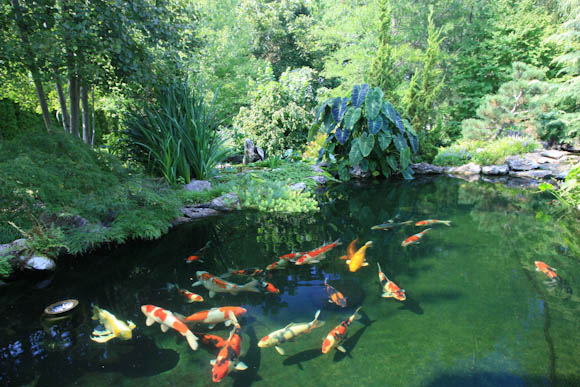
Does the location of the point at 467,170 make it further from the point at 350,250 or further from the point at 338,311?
the point at 338,311

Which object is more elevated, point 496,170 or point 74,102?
point 74,102

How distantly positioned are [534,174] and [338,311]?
7521mm

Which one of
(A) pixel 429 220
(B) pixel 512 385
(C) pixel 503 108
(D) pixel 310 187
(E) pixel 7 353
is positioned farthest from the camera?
(C) pixel 503 108

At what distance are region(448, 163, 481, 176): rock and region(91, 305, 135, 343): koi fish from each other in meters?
7.97

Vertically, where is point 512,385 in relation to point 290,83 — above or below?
below

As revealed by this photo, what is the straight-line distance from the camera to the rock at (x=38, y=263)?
233 centimetres

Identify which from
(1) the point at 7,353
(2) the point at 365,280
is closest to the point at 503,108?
(2) the point at 365,280

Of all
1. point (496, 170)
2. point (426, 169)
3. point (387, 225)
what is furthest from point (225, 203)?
point (496, 170)

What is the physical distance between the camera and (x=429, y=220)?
3.62 m

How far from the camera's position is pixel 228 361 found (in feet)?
4.63

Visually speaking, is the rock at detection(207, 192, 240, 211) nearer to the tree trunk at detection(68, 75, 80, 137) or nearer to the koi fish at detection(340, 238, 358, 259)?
the koi fish at detection(340, 238, 358, 259)

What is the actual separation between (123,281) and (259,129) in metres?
5.96

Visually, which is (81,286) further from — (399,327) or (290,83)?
(290,83)

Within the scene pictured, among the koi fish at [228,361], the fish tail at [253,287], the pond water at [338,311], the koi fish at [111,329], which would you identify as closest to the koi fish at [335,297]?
the pond water at [338,311]
